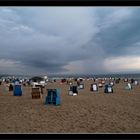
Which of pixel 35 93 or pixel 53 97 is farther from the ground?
pixel 35 93

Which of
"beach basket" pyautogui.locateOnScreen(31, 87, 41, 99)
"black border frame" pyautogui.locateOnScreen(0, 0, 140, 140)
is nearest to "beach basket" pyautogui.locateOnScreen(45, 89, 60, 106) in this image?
"beach basket" pyautogui.locateOnScreen(31, 87, 41, 99)

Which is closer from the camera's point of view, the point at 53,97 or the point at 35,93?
the point at 53,97

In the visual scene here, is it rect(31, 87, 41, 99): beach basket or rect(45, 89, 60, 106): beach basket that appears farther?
rect(31, 87, 41, 99): beach basket

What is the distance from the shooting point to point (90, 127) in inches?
399

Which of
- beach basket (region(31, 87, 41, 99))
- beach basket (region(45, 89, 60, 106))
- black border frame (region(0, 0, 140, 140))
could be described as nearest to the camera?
black border frame (region(0, 0, 140, 140))

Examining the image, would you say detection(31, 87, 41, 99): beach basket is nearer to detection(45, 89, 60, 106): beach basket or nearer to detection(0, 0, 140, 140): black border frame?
detection(45, 89, 60, 106): beach basket
